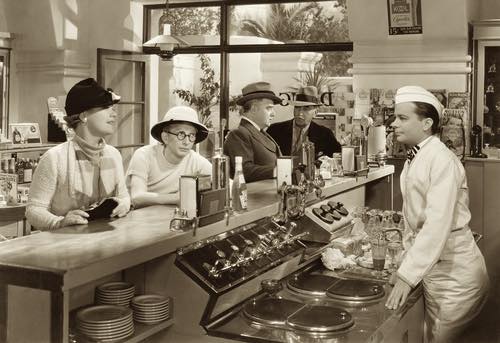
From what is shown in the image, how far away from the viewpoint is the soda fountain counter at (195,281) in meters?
2.01

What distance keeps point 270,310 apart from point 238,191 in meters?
0.55

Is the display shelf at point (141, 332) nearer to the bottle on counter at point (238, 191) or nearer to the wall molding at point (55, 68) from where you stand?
the bottle on counter at point (238, 191)

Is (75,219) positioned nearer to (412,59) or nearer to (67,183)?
(67,183)

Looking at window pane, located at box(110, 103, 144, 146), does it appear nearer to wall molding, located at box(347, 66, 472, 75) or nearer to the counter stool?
the counter stool

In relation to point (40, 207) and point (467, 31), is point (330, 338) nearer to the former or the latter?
point (40, 207)

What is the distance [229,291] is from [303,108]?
368 centimetres

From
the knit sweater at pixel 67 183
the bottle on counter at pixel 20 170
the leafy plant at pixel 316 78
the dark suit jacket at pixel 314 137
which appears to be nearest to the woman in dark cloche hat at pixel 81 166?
the knit sweater at pixel 67 183

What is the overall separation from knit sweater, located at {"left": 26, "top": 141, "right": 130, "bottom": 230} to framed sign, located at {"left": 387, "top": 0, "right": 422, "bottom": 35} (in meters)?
4.18

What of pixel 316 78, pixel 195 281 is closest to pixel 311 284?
pixel 195 281

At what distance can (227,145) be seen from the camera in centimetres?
521

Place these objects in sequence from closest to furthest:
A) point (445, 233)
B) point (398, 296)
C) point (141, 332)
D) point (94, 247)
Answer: point (94, 247) → point (141, 332) → point (398, 296) → point (445, 233)

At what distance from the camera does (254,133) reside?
17.2ft

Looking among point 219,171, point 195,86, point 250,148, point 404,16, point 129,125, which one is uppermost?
point 404,16

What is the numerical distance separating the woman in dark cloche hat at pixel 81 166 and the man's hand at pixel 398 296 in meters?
1.27
